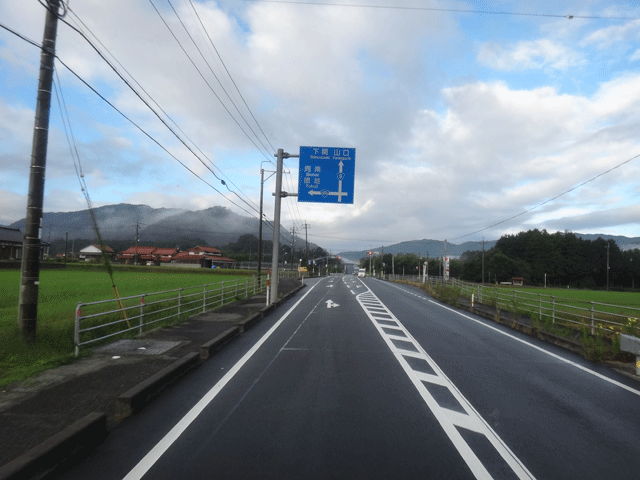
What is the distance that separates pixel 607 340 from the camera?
11477 millimetres

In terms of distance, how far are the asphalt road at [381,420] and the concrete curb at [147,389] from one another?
154mm

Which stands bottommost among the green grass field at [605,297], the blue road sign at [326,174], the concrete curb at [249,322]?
the green grass field at [605,297]

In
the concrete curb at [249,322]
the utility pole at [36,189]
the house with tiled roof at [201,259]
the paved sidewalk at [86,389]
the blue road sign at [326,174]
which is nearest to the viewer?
the paved sidewalk at [86,389]

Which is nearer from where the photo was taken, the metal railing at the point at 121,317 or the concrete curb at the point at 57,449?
the concrete curb at the point at 57,449

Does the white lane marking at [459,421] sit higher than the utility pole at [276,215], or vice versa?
the utility pole at [276,215]

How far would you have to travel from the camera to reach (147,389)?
5.60 m

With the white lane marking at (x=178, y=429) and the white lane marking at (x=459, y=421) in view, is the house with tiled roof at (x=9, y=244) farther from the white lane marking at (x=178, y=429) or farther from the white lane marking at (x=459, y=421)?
the white lane marking at (x=459, y=421)

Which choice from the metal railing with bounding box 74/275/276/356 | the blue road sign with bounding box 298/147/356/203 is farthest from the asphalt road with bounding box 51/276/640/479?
the blue road sign with bounding box 298/147/356/203

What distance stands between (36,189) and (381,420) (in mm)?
8069

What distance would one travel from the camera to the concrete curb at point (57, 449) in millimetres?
3439

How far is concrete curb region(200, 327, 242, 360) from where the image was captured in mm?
8321

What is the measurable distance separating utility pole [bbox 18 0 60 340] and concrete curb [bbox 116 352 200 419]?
148 inches

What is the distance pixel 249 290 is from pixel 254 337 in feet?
47.7

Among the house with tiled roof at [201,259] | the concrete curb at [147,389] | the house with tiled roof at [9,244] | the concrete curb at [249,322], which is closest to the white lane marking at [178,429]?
the concrete curb at [147,389]
